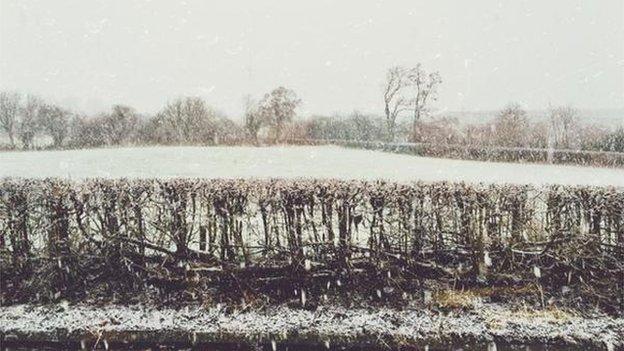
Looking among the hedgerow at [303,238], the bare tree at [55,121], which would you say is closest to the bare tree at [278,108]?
the bare tree at [55,121]

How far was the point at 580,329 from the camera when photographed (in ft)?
21.4

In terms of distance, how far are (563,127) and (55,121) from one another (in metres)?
63.0

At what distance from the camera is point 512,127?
54562 millimetres

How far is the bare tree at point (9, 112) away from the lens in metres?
63.0

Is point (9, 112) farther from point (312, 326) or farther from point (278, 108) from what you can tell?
point (312, 326)

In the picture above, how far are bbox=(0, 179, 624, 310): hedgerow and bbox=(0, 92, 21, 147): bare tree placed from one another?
199 ft

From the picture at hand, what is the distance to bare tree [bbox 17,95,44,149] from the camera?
5560 cm

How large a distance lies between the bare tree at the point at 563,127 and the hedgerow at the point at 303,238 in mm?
42744

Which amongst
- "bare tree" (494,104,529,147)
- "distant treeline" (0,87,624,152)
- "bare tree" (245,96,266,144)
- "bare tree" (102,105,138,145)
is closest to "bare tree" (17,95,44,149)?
"distant treeline" (0,87,624,152)

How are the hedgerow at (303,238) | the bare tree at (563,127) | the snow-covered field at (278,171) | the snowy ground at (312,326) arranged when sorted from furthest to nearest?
the bare tree at (563,127)
the snow-covered field at (278,171)
the hedgerow at (303,238)
the snowy ground at (312,326)

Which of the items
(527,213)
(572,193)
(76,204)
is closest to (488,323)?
(527,213)

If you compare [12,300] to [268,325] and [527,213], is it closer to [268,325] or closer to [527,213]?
[268,325]

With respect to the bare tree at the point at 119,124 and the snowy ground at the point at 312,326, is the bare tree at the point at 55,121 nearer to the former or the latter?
the bare tree at the point at 119,124

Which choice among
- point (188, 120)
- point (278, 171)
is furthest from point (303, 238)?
point (188, 120)
